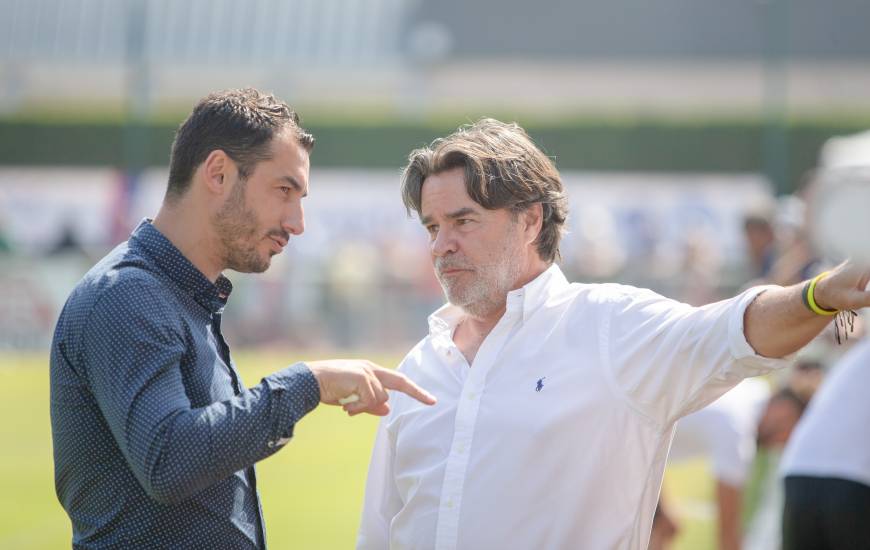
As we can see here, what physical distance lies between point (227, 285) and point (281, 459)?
945cm

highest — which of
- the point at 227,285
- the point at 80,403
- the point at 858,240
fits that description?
the point at 858,240

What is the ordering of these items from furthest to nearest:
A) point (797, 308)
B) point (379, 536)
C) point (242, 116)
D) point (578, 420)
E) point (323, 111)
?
1. point (323, 111)
2. point (379, 536)
3. point (578, 420)
4. point (242, 116)
5. point (797, 308)

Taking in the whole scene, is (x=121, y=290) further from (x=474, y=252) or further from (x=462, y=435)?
(x=474, y=252)

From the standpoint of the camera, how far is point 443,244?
171 inches

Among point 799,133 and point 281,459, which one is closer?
point 281,459

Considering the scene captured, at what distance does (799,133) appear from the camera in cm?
3419

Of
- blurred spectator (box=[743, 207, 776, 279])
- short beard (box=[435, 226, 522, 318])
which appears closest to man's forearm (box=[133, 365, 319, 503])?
short beard (box=[435, 226, 522, 318])

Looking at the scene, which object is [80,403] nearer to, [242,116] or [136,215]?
[242,116]

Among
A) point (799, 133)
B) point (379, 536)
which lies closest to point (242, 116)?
point (379, 536)

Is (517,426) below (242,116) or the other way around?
below

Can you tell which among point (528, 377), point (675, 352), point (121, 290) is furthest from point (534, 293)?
point (121, 290)

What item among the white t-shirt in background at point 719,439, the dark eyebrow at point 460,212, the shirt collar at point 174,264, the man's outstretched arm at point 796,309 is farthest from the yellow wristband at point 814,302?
the white t-shirt in background at point 719,439

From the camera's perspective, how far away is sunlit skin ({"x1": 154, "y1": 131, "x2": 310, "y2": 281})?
361 centimetres

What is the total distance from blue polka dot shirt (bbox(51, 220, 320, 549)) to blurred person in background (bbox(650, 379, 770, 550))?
4.23 metres
